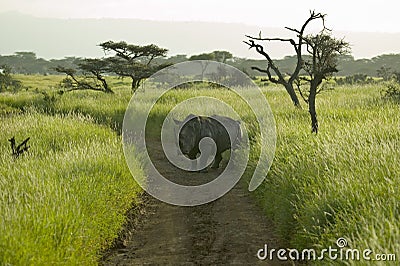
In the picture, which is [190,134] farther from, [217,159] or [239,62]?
[239,62]

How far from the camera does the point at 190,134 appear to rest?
35.4 feet

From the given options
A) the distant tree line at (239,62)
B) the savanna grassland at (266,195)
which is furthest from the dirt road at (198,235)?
the distant tree line at (239,62)

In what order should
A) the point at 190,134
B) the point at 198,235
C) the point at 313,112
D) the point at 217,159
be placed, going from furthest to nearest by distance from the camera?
1. the point at 217,159
2. the point at 190,134
3. the point at 313,112
4. the point at 198,235

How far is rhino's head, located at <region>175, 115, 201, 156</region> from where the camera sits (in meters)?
10.8

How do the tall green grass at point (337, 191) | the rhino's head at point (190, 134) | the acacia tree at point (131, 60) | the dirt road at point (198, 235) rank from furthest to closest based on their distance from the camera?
the acacia tree at point (131, 60), the rhino's head at point (190, 134), the dirt road at point (198, 235), the tall green grass at point (337, 191)

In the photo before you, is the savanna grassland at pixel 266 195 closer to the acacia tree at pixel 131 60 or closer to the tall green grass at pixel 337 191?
the tall green grass at pixel 337 191

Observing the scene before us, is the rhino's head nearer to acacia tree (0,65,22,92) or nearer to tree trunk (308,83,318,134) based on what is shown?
tree trunk (308,83,318,134)

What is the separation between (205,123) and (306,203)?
5086 mm

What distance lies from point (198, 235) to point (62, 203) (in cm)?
199

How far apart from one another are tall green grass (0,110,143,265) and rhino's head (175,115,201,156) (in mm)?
1707

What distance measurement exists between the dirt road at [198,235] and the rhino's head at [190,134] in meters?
2.22

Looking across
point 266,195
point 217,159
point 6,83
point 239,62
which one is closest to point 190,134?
point 217,159

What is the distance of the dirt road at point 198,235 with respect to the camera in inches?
234

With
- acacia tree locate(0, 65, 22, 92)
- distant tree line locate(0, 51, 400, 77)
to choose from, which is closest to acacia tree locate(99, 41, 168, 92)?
acacia tree locate(0, 65, 22, 92)
